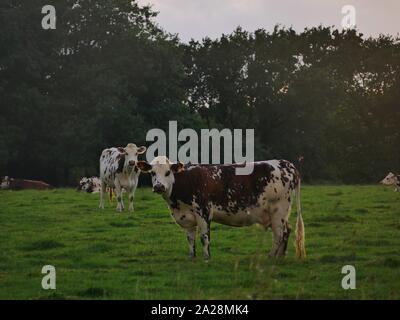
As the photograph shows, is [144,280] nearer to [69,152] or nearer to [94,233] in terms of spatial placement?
[94,233]

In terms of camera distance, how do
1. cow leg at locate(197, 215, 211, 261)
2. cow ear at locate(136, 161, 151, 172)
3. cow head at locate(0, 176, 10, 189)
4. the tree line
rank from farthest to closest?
the tree line
cow head at locate(0, 176, 10, 189)
cow ear at locate(136, 161, 151, 172)
cow leg at locate(197, 215, 211, 261)

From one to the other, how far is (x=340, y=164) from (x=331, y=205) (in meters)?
36.2

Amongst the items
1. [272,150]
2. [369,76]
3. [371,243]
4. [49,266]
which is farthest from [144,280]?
[369,76]

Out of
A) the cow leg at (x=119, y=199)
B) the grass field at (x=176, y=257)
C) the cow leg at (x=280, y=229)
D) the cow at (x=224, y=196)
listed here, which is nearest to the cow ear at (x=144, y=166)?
the cow at (x=224, y=196)

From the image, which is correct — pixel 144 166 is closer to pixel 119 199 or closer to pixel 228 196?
pixel 228 196

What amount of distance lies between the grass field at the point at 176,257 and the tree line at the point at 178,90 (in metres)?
23.2

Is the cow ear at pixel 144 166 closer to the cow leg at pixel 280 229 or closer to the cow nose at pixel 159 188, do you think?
the cow nose at pixel 159 188

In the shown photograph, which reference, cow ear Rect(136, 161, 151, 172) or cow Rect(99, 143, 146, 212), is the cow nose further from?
cow Rect(99, 143, 146, 212)

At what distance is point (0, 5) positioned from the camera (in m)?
47.1

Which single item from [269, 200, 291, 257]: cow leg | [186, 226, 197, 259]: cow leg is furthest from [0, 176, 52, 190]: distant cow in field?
[269, 200, 291, 257]: cow leg

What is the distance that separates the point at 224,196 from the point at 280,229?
3.86 ft

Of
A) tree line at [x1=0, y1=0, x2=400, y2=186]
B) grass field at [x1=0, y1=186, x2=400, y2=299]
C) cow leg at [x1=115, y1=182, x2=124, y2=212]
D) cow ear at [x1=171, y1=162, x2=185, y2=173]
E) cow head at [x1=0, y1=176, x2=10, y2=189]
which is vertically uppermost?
tree line at [x1=0, y1=0, x2=400, y2=186]

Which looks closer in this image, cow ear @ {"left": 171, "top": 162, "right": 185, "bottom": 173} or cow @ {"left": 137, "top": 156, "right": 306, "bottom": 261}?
cow @ {"left": 137, "top": 156, "right": 306, "bottom": 261}

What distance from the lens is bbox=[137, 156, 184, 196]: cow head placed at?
14242 millimetres
